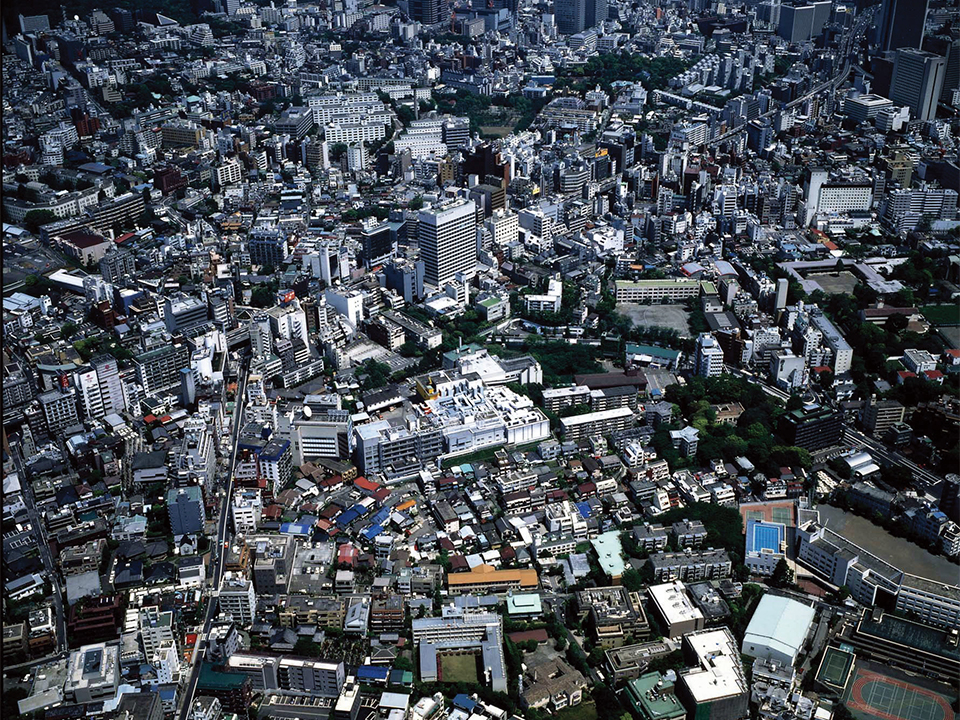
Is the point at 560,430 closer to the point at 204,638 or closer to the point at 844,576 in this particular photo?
the point at 844,576

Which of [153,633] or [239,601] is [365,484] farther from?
[153,633]

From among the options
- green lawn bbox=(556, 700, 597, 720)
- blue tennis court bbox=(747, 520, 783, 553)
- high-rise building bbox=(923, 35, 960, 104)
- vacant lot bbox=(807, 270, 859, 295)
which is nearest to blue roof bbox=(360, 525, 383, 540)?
green lawn bbox=(556, 700, 597, 720)

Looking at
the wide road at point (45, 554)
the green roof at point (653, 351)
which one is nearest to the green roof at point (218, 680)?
the wide road at point (45, 554)

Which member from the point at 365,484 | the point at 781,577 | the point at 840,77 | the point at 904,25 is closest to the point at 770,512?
the point at 781,577

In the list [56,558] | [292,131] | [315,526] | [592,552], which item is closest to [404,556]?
[315,526]

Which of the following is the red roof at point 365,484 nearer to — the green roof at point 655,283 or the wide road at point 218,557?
the wide road at point 218,557
